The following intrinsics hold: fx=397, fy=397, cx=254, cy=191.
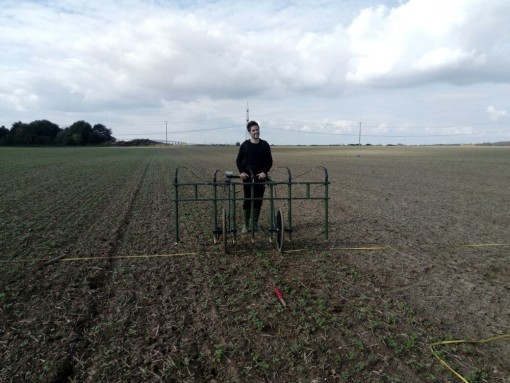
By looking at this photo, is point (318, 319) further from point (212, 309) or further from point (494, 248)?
point (494, 248)

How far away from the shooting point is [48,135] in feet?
452

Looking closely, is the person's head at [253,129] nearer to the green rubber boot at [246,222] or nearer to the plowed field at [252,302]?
the green rubber boot at [246,222]

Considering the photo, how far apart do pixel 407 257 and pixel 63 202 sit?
35.0ft

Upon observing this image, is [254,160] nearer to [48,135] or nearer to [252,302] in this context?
[252,302]

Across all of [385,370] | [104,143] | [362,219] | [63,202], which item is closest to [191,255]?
[385,370]

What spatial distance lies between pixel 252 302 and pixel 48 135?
152152mm

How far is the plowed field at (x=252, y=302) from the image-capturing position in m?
3.60

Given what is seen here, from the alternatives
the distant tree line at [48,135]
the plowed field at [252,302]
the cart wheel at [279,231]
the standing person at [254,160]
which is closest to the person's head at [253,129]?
the standing person at [254,160]

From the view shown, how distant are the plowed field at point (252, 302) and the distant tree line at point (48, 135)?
135779 mm

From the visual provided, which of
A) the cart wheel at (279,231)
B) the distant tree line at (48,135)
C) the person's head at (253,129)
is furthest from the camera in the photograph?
the distant tree line at (48,135)

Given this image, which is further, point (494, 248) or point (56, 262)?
point (494, 248)

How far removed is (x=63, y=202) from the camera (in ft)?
42.0

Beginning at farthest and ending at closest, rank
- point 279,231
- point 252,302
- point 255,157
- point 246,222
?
point 246,222
point 255,157
point 279,231
point 252,302

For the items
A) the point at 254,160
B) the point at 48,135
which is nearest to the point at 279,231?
the point at 254,160
